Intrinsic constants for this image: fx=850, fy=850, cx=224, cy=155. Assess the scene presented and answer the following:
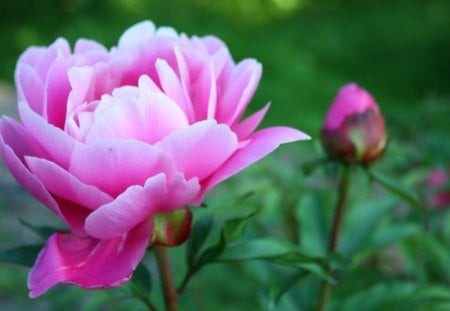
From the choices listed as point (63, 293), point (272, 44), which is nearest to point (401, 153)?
point (63, 293)

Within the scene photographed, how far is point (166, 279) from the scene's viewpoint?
23.9 inches

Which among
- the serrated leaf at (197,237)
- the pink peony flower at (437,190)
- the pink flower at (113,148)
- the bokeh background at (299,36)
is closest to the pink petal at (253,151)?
the pink flower at (113,148)

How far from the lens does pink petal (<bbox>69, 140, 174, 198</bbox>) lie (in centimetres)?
50

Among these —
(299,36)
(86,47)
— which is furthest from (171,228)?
(299,36)

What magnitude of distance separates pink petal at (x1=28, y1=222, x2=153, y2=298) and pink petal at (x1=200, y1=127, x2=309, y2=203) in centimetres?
5

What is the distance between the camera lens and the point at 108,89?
58 centimetres

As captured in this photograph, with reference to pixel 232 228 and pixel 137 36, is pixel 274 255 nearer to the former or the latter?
pixel 232 228

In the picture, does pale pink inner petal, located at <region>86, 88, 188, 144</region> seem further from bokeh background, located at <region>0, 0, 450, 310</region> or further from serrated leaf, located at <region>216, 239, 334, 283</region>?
bokeh background, located at <region>0, 0, 450, 310</region>

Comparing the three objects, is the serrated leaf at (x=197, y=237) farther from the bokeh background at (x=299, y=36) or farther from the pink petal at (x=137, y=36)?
the bokeh background at (x=299, y=36)

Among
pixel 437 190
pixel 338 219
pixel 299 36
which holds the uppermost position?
pixel 338 219

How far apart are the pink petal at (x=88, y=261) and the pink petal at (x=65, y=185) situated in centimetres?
3

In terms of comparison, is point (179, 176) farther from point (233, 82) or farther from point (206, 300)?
point (206, 300)

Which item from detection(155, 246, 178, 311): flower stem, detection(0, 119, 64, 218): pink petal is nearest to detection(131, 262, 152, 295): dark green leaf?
detection(155, 246, 178, 311): flower stem

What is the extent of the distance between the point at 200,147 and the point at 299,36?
14.5ft
